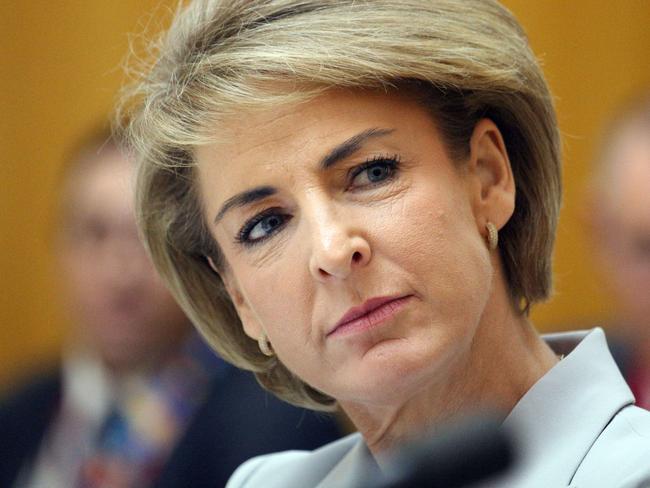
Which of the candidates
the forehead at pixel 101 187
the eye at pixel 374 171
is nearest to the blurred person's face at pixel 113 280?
the forehead at pixel 101 187

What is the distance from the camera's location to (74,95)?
486 centimetres

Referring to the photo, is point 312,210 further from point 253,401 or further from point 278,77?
point 253,401

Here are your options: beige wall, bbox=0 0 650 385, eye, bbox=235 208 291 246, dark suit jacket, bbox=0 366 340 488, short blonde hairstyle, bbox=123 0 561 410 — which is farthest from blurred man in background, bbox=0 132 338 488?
eye, bbox=235 208 291 246

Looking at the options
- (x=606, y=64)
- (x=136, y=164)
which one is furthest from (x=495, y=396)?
(x=606, y=64)

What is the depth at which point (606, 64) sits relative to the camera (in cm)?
443

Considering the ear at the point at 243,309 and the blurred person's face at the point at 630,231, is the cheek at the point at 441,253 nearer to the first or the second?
the ear at the point at 243,309

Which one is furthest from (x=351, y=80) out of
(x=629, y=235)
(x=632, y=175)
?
(x=632, y=175)

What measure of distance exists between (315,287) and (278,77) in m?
0.32

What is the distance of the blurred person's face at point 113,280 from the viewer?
139 inches

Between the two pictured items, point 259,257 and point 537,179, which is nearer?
point 259,257

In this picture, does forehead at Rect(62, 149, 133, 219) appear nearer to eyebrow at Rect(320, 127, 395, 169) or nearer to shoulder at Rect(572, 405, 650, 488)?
eyebrow at Rect(320, 127, 395, 169)

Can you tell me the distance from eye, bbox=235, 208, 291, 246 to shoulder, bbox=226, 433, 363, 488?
0.48 meters

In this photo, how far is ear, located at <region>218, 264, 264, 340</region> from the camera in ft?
6.91

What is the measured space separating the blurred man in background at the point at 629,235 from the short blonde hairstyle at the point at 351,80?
1289mm
